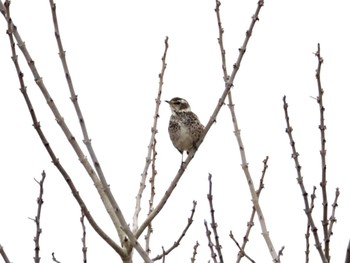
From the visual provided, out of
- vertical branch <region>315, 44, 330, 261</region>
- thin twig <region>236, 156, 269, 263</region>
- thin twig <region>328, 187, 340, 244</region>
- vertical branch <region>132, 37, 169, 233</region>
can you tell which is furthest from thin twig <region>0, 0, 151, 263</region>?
thin twig <region>328, 187, 340, 244</region>

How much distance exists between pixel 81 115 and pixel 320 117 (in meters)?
1.36

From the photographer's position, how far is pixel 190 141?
298 inches

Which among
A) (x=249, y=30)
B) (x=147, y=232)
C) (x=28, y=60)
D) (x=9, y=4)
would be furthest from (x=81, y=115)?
(x=147, y=232)

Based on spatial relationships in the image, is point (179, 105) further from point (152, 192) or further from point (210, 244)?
point (210, 244)

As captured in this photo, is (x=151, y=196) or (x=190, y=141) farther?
(x=190, y=141)

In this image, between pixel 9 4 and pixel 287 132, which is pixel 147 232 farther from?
pixel 9 4

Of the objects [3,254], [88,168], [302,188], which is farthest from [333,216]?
[3,254]

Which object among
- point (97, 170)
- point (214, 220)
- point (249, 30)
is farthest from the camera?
point (214, 220)

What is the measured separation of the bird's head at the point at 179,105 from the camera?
8.09m

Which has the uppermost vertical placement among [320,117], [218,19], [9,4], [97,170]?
[218,19]

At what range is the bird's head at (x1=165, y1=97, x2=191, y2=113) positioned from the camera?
809cm

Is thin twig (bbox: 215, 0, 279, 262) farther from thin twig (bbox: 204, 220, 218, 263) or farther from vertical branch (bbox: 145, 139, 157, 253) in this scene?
vertical branch (bbox: 145, 139, 157, 253)

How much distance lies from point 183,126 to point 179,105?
1.67 ft

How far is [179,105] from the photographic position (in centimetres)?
813
